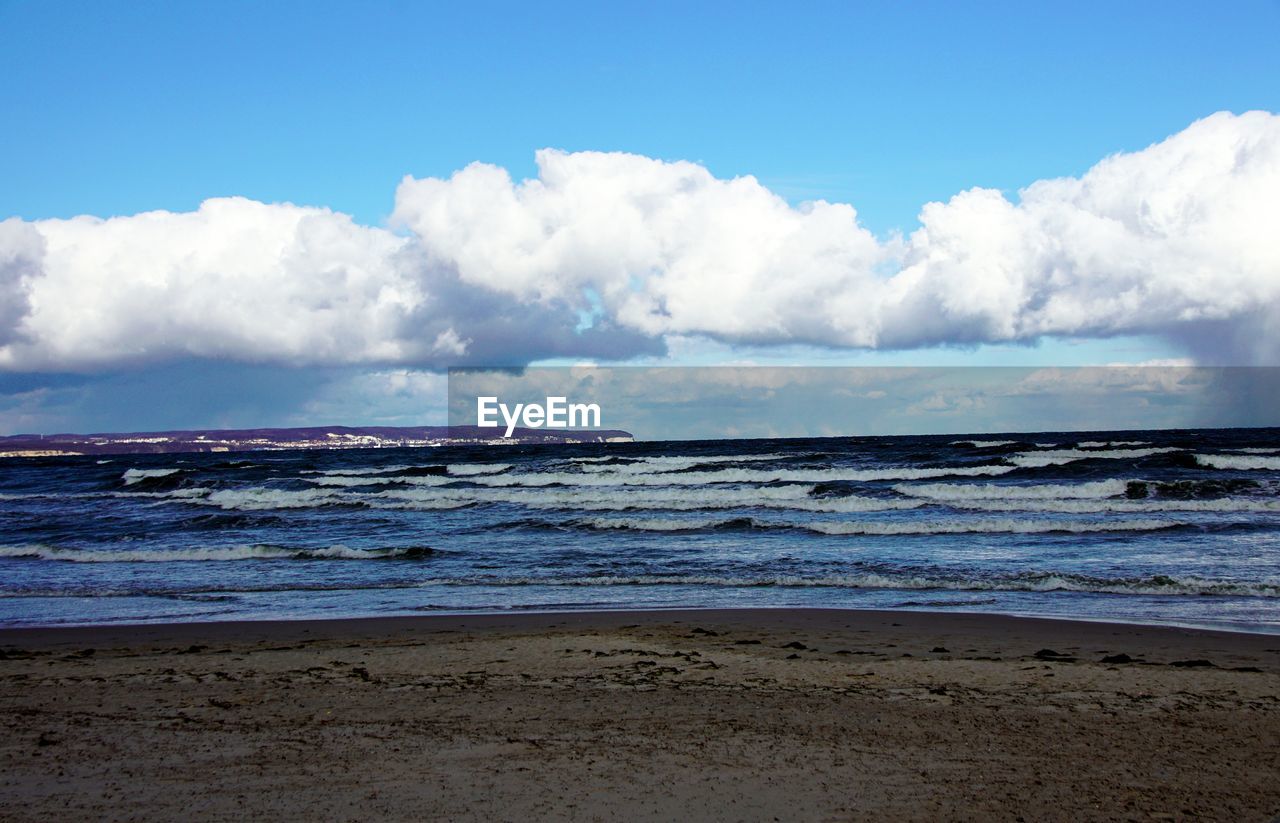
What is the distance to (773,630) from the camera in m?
10.1

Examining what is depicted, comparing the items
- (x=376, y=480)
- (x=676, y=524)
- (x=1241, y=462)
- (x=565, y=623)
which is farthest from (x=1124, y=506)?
(x=376, y=480)

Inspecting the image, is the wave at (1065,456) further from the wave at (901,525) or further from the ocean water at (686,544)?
the wave at (901,525)

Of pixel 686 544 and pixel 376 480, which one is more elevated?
pixel 376 480

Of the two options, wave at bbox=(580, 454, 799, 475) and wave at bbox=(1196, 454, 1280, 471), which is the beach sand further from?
wave at bbox=(580, 454, 799, 475)

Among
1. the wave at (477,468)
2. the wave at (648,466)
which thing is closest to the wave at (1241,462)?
the wave at (648,466)

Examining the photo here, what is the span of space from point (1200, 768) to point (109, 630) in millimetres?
10790

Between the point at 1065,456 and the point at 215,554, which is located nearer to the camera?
the point at 215,554

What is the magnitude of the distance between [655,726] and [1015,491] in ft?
78.4

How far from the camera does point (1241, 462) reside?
33.4 metres

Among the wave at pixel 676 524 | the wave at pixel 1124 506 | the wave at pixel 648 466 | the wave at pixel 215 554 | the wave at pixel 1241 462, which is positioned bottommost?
the wave at pixel 215 554

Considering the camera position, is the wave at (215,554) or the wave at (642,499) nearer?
the wave at (215,554)

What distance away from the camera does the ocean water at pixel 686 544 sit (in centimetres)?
1249

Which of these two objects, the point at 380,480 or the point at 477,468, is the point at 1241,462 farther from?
the point at 380,480

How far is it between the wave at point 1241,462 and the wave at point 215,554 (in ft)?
91.8
